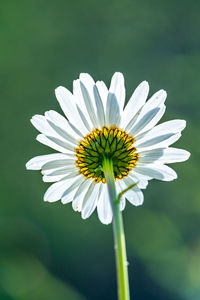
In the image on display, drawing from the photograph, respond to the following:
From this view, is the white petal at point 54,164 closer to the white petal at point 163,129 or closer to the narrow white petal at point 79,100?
the narrow white petal at point 79,100

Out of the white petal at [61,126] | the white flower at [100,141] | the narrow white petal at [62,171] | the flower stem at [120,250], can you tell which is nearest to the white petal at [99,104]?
the white flower at [100,141]

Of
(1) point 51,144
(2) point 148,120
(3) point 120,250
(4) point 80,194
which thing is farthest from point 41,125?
(3) point 120,250

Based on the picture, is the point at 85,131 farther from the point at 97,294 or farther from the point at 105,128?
the point at 97,294

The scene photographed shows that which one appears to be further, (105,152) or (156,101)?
(105,152)

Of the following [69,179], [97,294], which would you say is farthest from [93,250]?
[69,179]

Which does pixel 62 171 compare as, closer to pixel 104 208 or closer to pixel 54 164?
pixel 54 164

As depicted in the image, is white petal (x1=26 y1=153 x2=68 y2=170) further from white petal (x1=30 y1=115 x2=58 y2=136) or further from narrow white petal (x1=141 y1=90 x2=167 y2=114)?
narrow white petal (x1=141 y1=90 x2=167 y2=114)
